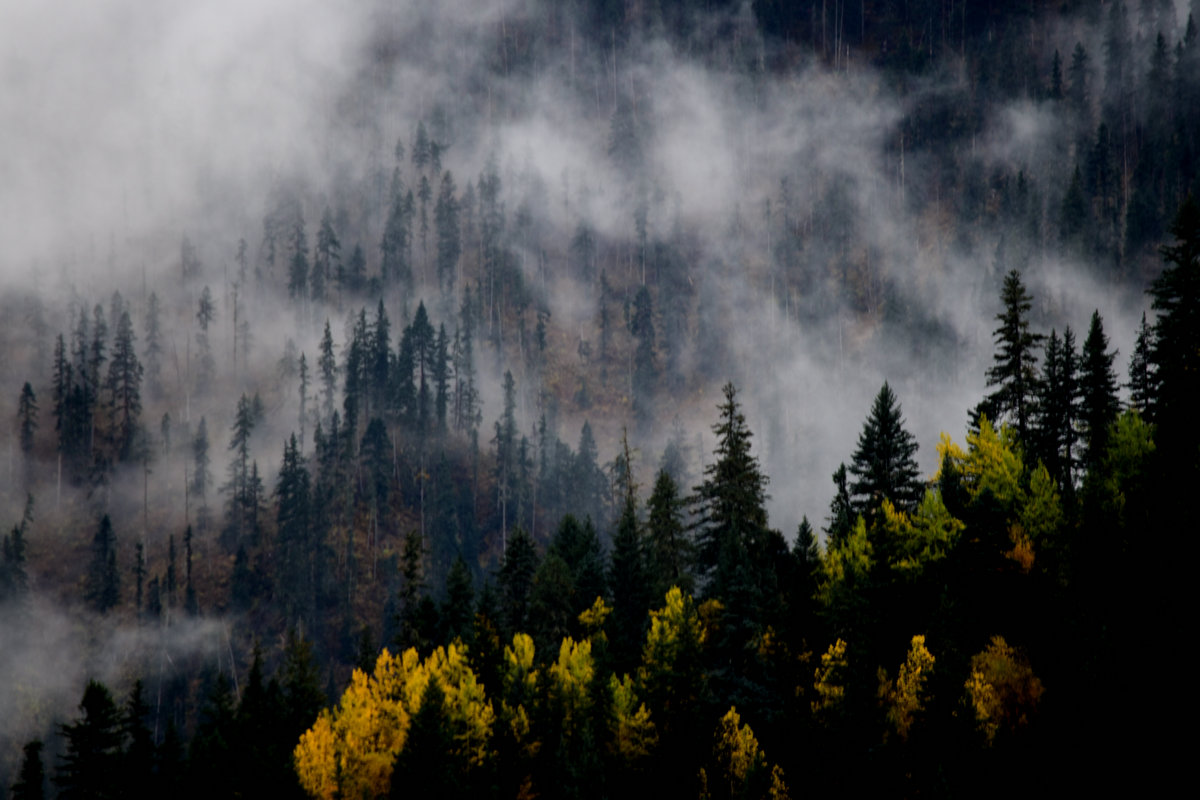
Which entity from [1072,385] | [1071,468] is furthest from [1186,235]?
[1071,468]

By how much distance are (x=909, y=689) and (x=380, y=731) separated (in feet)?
85.5

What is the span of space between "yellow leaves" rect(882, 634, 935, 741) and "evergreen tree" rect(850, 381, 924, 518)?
1284 centimetres

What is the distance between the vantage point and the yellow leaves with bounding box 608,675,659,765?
4628cm

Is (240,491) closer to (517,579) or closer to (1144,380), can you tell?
(517,579)

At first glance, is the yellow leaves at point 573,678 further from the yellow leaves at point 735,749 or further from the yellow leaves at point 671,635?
the yellow leaves at point 735,749

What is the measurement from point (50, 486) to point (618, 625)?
561 ft

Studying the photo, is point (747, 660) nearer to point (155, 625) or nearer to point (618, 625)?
point (618, 625)

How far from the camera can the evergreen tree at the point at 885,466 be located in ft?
176

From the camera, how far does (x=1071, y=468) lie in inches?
2115

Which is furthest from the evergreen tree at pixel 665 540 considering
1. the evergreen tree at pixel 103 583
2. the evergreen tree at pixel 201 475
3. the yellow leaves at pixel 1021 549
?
the evergreen tree at pixel 201 475

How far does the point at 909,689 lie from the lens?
41.0 m

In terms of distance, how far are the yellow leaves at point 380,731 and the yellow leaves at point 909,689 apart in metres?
19.0

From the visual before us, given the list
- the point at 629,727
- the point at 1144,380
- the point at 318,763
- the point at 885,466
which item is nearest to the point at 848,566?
the point at 885,466

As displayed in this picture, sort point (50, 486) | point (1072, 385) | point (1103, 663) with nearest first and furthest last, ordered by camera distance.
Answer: point (1103, 663) < point (1072, 385) < point (50, 486)
